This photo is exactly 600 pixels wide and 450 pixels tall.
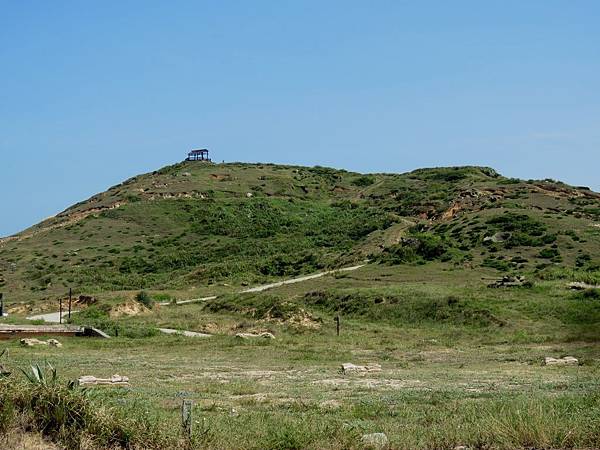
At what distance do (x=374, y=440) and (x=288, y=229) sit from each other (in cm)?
8316

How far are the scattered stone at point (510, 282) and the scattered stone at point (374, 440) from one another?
32.2 m

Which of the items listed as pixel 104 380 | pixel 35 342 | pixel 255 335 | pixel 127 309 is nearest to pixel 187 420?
pixel 104 380

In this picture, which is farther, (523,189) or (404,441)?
(523,189)

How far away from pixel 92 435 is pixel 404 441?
381 centimetres

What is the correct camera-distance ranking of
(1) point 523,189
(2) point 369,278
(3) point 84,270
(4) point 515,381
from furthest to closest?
(1) point 523,189 → (3) point 84,270 → (2) point 369,278 → (4) point 515,381

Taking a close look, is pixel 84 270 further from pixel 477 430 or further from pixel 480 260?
pixel 477 430

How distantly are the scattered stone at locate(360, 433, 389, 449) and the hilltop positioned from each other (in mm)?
35493

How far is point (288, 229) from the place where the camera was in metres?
92.5

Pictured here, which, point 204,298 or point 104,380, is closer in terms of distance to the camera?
point 104,380

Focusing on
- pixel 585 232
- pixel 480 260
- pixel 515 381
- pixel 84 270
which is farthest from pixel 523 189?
pixel 515 381

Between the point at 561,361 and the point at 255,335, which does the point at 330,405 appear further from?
the point at 255,335

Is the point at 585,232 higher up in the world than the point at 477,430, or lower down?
higher up

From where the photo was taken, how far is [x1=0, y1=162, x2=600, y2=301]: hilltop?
184 ft

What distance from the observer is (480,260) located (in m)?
51.6
